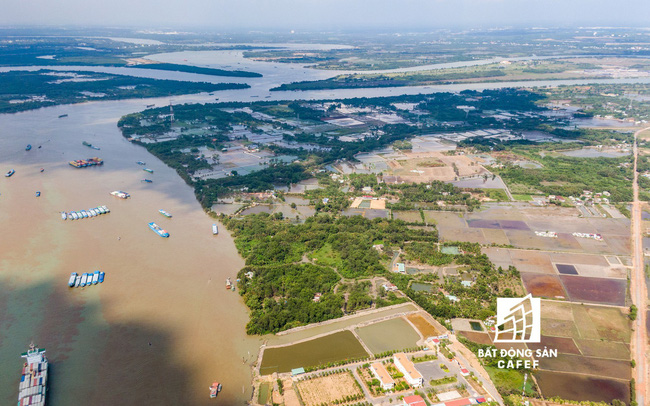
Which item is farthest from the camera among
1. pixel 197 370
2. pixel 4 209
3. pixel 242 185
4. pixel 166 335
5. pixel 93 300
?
pixel 242 185

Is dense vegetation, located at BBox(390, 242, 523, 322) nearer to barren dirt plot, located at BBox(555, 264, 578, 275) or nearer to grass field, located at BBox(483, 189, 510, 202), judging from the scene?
barren dirt plot, located at BBox(555, 264, 578, 275)

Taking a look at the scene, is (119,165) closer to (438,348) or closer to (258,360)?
(258,360)

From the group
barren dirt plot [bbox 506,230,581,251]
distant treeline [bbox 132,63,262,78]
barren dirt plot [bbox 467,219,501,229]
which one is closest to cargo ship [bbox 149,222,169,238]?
barren dirt plot [bbox 467,219,501,229]

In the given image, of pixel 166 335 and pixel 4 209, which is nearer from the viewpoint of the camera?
pixel 166 335

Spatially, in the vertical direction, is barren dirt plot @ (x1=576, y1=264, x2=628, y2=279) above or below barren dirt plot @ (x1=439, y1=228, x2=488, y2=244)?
above

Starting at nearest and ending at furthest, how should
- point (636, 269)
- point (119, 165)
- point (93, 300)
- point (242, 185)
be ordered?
1. point (93, 300)
2. point (636, 269)
3. point (242, 185)
4. point (119, 165)

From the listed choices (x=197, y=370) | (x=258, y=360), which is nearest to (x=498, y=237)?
(x=258, y=360)

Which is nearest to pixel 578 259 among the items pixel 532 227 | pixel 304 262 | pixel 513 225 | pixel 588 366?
pixel 532 227

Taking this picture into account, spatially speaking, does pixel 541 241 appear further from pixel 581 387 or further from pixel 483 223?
pixel 581 387
